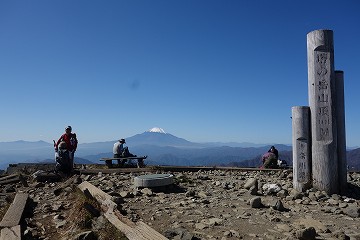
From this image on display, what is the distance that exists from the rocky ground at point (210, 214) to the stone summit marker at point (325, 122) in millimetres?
590

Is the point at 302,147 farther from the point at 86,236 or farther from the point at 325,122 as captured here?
the point at 86,236

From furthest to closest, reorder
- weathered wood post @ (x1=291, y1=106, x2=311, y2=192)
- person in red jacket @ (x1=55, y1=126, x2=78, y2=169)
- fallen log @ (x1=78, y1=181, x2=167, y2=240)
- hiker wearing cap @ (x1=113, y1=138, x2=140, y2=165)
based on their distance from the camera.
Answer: hiker wearing cap @ (x1=113, y1=138, x2=140, y2=165) < person in red jacket @ (x1=55, y1=126, x2=78, y2=169) < weathered wood post @ (x1=291, y1=106, x2=311, y2=192) < fallen log @ (x1=78, y1=181, x2=167, y2=240)

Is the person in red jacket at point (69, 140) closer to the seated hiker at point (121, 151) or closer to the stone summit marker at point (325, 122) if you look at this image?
the seated hiker at point (121, 151)

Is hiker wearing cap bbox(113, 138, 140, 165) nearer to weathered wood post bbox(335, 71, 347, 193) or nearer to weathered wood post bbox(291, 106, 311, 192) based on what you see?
weathered wood post bbox(291, 106, 311, 192)

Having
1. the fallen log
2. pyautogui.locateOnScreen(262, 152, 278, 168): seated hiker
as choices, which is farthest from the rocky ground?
pyautogui.locateOnScreen(262, 152, 278, 168): seated hiker

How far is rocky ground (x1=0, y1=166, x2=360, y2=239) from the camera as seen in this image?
5523 mm

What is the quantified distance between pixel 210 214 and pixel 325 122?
456 cm

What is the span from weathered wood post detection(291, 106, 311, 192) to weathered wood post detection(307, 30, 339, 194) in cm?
18

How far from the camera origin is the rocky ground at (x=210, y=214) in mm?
5523

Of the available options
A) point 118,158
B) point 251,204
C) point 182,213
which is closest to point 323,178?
point 251,204

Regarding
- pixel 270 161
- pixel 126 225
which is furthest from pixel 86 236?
pixel 270 161

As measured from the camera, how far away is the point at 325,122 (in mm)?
8844

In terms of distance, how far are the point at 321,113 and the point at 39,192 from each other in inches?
376

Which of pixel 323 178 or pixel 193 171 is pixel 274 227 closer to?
pixel 323 178
